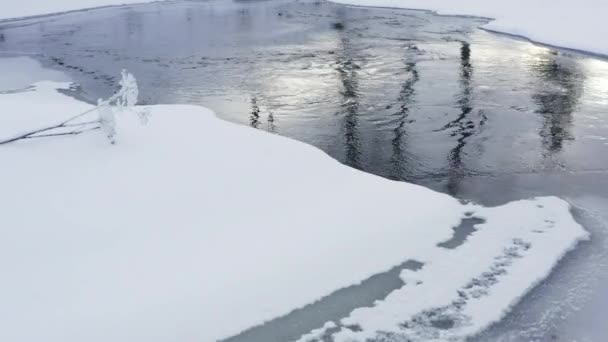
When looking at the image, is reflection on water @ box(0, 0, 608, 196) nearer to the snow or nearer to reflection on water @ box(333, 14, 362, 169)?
reflection on water @ box(333, 14, 362, 169)

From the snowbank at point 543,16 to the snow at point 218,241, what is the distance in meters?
12.8

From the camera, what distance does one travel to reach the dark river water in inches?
283

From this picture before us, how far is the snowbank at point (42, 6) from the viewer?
29.4m

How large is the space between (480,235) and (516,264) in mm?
677

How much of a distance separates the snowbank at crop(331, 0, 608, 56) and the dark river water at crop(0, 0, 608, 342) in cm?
109

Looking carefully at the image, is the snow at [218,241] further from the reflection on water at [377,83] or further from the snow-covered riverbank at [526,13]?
the snow-covered riverbank at [526,13]

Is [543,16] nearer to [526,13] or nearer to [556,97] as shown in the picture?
[526,13]

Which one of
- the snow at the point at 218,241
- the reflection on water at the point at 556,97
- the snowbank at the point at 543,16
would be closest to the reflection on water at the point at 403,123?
the snow at the point at 218,241

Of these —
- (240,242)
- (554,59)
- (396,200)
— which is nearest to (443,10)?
Result: (554,59)

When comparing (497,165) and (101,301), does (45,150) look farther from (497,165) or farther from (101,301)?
(497,165)

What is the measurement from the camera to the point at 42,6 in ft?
103

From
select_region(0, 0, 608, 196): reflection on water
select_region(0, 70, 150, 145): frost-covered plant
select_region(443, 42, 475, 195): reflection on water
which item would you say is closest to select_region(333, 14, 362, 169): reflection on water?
select_region(0, 0, 608, 196): reflection on water

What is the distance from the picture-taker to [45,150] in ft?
21.0

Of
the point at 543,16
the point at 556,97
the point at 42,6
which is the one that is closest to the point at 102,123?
the point at 556,97
